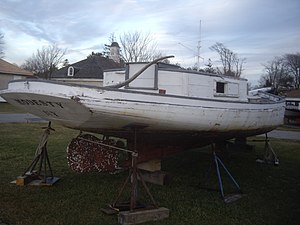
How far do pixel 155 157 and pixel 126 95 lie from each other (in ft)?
6.39

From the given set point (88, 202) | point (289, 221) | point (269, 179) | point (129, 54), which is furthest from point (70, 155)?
point (129, 54)

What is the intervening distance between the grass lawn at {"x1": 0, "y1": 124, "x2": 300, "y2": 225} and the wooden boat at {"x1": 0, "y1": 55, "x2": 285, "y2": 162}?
100 centimetres

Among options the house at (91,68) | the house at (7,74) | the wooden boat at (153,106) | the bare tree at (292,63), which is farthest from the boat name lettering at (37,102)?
the bare tree at (292,63)

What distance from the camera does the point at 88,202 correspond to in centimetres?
511

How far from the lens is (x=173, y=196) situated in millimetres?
5598

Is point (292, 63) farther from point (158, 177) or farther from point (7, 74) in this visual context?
point (158, 177)

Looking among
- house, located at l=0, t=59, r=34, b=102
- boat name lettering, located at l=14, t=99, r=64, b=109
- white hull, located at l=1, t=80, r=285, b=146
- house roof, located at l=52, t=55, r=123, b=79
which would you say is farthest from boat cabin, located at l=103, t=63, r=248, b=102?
house roof, located at l=52, t=55, r=123, b=79

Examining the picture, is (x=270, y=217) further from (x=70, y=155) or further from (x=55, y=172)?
(x=55, y=172)

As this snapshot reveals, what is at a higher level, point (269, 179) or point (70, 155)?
point (70, 155)

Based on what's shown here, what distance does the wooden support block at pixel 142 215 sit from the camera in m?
4.31

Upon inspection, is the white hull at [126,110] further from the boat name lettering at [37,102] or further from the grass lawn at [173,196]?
the grass lawn at [173,196]

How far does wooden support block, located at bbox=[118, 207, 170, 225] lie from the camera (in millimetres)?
4312

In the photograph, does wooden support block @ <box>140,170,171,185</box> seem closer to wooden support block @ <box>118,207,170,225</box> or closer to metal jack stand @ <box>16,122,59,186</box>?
wooden support block @ <box>118,207,170,225</box>

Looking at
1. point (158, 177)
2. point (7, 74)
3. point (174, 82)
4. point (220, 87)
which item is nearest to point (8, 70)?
point (7, 74)
